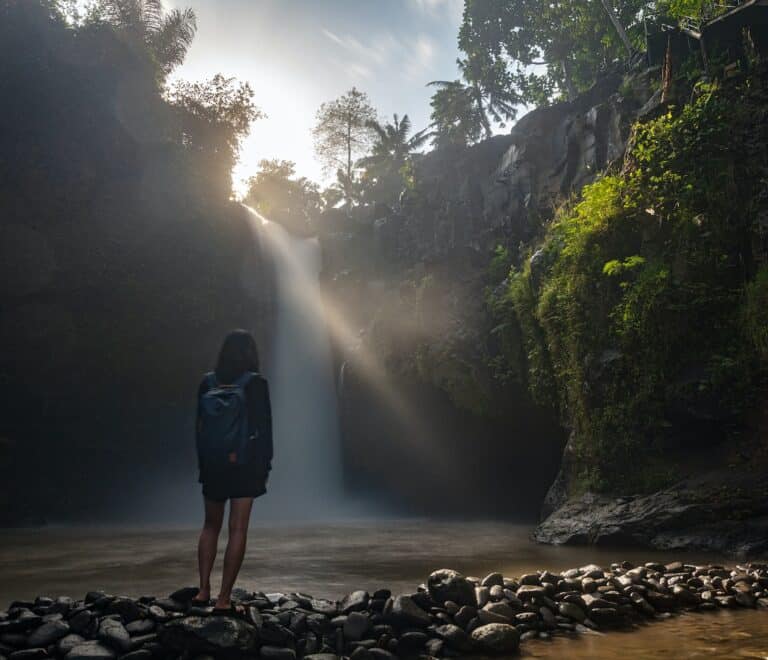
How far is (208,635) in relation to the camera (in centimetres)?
327

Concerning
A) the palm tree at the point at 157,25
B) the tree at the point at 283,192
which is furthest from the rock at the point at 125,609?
the tree at the point at 283,192

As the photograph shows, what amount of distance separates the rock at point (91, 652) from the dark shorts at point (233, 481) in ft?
3.16

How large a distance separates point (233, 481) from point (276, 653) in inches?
39.4

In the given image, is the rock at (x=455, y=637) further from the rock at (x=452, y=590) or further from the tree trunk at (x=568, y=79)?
the tree trunk at (x=568, y=79)

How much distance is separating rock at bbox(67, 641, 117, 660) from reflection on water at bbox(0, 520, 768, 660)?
224 cm


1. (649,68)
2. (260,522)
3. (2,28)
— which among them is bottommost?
(260,522)

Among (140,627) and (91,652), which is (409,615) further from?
(91,652)

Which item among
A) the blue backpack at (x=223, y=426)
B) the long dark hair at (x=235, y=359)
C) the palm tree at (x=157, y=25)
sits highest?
the palm tree at (x=157, y=25)

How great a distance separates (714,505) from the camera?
7.53 meters

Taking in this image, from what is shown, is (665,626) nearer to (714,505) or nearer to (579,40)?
(714,505)

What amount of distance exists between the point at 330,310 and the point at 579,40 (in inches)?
741

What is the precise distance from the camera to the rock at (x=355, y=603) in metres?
4.04

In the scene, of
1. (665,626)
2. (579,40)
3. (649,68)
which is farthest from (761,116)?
(579,40)

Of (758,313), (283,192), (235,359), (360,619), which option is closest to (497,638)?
(360,619)
